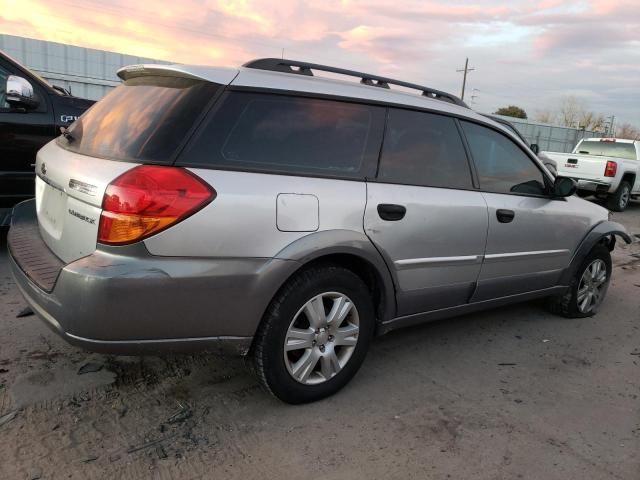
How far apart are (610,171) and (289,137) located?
36.8ft

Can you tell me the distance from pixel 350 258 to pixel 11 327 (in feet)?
7.78

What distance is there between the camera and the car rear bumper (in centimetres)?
222

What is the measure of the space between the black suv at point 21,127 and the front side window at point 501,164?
12.8ft

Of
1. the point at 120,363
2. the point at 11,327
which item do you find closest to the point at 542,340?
the point at 120,363

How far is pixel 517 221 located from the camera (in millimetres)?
3770

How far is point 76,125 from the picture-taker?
309 cm

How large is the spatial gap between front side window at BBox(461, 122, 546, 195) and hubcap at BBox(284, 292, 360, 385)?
1.40m

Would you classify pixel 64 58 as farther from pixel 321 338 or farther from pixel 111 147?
pixel 321 338

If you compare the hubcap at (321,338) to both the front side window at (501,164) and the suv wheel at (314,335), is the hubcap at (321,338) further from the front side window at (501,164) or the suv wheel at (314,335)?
the front side window at (501,164)

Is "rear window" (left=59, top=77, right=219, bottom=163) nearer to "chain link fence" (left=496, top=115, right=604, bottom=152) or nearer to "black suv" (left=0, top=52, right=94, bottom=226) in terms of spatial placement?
"black suv" (left=0, top=52, right=94, bottom=226)

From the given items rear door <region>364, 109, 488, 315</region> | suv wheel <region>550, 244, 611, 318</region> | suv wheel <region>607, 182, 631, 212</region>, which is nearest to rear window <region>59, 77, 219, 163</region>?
rear door <region>364, 109, 488, 315</region>

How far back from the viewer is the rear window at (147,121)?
238 centimetres

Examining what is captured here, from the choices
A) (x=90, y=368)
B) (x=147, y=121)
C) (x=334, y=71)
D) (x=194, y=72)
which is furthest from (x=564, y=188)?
(x=90, y=368)

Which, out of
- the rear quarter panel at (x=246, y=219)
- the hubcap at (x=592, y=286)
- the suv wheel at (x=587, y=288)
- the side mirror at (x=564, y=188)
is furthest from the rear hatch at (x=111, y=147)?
the hubcap at (x=592, y=286)
